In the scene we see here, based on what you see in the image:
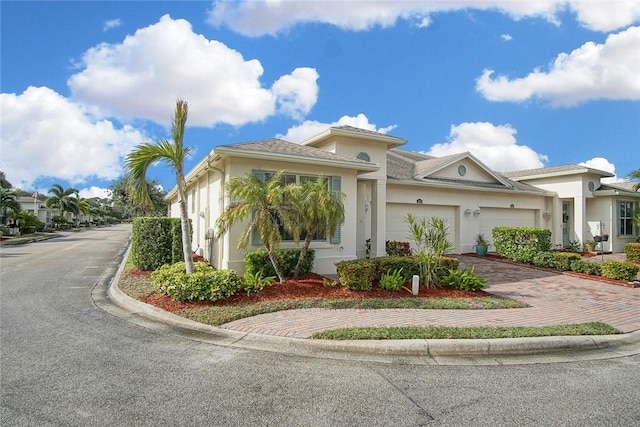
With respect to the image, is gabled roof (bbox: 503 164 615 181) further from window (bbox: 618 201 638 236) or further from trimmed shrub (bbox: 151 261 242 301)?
trimmed shrub (bbox: 151 261 242 301)

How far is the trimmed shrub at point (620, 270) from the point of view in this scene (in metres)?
11.2

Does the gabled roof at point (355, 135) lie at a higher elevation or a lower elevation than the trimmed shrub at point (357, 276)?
higher

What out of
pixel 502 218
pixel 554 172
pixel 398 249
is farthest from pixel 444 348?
pixel 554 172

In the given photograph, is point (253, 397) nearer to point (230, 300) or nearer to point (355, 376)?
point (355, 376)

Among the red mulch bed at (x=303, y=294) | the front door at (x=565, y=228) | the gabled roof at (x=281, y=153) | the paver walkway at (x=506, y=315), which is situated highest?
the gabled roof at (x=281, y=153)

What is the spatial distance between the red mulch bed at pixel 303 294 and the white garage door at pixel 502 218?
32.2 feet

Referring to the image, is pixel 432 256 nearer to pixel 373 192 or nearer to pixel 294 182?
pixel 294 182

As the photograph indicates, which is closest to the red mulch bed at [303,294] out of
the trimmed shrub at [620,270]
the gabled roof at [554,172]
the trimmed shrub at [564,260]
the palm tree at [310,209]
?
the palm tree at [310,209]

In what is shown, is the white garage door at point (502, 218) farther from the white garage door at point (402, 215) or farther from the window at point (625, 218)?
the window at point (625, 218)

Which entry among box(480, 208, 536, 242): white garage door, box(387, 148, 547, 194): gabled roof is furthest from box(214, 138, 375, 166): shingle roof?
box(480, 208, 536, 242): white garage door

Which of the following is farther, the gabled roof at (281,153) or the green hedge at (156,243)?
the green hedge at (156,243)

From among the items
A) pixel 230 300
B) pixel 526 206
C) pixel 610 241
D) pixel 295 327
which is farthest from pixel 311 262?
pixel 610 241

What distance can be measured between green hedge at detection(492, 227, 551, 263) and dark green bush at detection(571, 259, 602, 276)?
1559mm

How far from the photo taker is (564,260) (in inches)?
513
